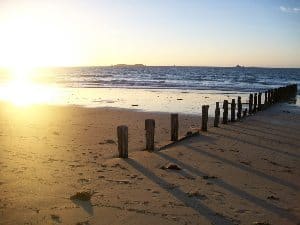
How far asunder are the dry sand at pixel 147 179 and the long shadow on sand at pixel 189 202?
0.02 meters

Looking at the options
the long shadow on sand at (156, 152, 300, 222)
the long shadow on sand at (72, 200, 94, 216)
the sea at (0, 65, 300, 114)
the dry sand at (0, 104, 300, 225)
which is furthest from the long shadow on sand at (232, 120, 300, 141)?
the long shadow on sand at (72, 200, 94, 216)

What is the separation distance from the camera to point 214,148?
38.2ft

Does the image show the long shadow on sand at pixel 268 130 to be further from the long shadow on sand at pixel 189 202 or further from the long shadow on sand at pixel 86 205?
the long shadow on sand at pixel 86 205

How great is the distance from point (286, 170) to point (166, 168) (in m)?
2.93

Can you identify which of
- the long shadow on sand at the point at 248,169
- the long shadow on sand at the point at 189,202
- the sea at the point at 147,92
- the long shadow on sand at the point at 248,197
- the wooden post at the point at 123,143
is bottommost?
the sea at the point at 147,92

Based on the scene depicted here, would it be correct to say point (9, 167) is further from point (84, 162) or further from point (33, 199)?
point (33, 199)

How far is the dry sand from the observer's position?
6137 mm

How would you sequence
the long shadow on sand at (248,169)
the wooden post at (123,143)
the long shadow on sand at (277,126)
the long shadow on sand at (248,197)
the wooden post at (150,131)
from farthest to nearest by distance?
1. the long shadow on sand at (277,126)
2. the wooden post at (150,131)
3. the wooden post at (123,143)
4. the long shadow on sand at (248,169)
5. the long shadow on sand at (248,197)

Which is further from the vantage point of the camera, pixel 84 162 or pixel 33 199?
pixel 84 162

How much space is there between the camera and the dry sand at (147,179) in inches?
242

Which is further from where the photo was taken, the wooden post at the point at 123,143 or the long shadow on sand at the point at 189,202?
the wooden post at the point at 123,143

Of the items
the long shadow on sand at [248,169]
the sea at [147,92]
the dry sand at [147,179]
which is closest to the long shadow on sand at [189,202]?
the dry sand at [147,179]

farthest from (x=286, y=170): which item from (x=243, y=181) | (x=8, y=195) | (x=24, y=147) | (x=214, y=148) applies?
(x=24, y=147)

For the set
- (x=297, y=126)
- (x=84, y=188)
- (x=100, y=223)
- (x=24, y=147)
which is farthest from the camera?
(x=297, y=126)
